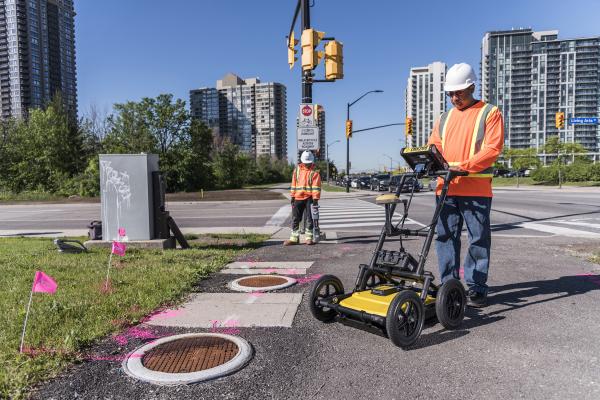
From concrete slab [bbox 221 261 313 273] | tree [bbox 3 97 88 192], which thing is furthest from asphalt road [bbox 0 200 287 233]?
tree [bbox 3 97 88 192]

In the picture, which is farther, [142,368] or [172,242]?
[172,242]

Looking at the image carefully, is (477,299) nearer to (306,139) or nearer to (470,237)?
(470,237)

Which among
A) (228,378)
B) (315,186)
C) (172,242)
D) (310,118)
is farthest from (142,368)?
(310,118)

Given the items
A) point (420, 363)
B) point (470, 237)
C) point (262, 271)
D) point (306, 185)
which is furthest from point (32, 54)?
point (420, 363)

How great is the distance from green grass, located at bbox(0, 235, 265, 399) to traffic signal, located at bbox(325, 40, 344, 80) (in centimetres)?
555

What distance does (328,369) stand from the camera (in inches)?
118

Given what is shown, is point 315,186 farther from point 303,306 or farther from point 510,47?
point 510,47

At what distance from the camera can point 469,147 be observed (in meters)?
4.21

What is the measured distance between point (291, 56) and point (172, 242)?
6.78m

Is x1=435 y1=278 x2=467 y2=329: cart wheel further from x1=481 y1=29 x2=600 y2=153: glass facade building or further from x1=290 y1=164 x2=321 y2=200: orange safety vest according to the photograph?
x1=481 y1=29 x2=600 y2=153: glass facade building

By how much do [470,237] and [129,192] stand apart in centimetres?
615

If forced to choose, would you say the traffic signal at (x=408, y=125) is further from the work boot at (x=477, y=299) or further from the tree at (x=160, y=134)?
the work boot at (x=477, y=299)

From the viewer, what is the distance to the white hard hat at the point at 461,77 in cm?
412

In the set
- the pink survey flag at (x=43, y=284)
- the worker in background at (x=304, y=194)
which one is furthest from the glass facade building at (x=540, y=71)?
the pink survey flag at (x=43, y=284)
